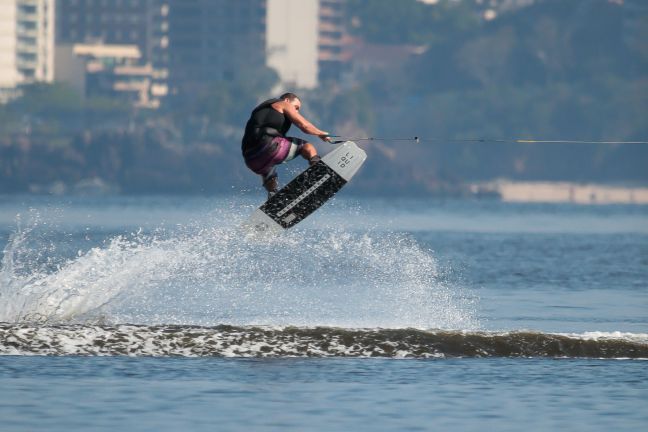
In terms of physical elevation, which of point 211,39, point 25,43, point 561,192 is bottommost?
point 561,192

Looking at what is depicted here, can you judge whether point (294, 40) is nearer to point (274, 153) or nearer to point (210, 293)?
point (210, 293)

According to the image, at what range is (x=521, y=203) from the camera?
15088 centimetres

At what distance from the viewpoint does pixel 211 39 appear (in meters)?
192

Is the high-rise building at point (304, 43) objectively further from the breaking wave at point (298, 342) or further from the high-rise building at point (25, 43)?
the breaking wave at point (298, 342)

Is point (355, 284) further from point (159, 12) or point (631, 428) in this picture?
point (159, 12)

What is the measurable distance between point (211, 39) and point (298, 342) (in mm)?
174790

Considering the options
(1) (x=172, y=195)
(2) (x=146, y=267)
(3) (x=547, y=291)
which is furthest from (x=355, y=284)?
(1) (x=172, y=195)

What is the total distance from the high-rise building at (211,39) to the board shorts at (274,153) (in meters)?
164

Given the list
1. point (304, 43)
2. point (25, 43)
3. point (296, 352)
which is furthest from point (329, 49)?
point (296, 352)

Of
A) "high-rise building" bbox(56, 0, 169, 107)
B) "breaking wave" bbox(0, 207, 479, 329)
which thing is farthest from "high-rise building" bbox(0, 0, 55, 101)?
"breaking wave" bbox(0, 207, 479, 329)

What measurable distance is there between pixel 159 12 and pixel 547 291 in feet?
559

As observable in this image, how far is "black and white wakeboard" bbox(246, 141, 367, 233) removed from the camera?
20.0 metres

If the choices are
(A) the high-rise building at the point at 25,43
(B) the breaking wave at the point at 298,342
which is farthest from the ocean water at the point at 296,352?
(A) the high-rise building at the point at 25,43

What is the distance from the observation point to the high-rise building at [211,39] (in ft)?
613
